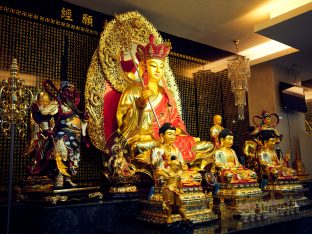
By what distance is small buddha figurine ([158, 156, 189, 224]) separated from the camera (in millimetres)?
2418

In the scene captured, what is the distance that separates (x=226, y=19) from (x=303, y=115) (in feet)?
10.0

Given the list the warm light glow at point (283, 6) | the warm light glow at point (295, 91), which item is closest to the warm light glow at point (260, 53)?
the warm light glow at point (295, 91)

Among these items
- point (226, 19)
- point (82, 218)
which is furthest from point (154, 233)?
point (226, 19)

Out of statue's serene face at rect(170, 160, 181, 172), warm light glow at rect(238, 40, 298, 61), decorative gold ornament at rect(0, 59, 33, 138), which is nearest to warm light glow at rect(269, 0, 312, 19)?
warm light glow at rect(238, 40, 298, 61)

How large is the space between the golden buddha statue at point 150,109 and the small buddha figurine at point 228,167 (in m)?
0.36

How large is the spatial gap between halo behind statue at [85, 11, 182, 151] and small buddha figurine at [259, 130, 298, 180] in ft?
5.94

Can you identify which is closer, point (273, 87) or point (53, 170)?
point (53, 170)

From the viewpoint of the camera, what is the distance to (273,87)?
5.94 meters

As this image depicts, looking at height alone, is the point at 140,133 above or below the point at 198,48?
below

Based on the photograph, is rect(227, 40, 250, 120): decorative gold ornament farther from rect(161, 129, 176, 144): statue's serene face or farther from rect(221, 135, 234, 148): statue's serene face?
rect(161, 129, 176, 144): statue's serene face

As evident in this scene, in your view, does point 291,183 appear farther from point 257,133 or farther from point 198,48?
point 198,48

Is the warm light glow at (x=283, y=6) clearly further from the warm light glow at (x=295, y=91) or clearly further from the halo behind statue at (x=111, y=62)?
the warm light glow at (x=295, y=91)

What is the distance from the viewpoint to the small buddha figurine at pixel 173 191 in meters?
2.42

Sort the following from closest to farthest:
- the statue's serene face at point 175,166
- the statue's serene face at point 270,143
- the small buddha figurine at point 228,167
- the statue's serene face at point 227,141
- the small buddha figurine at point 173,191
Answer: the small buddha figurine at point 173,191
the statue's serene face at point 175,166
the small buddha figurine at point 228,167
the statue's serene face at point 227,141
the statue's serene face at point 270,143
